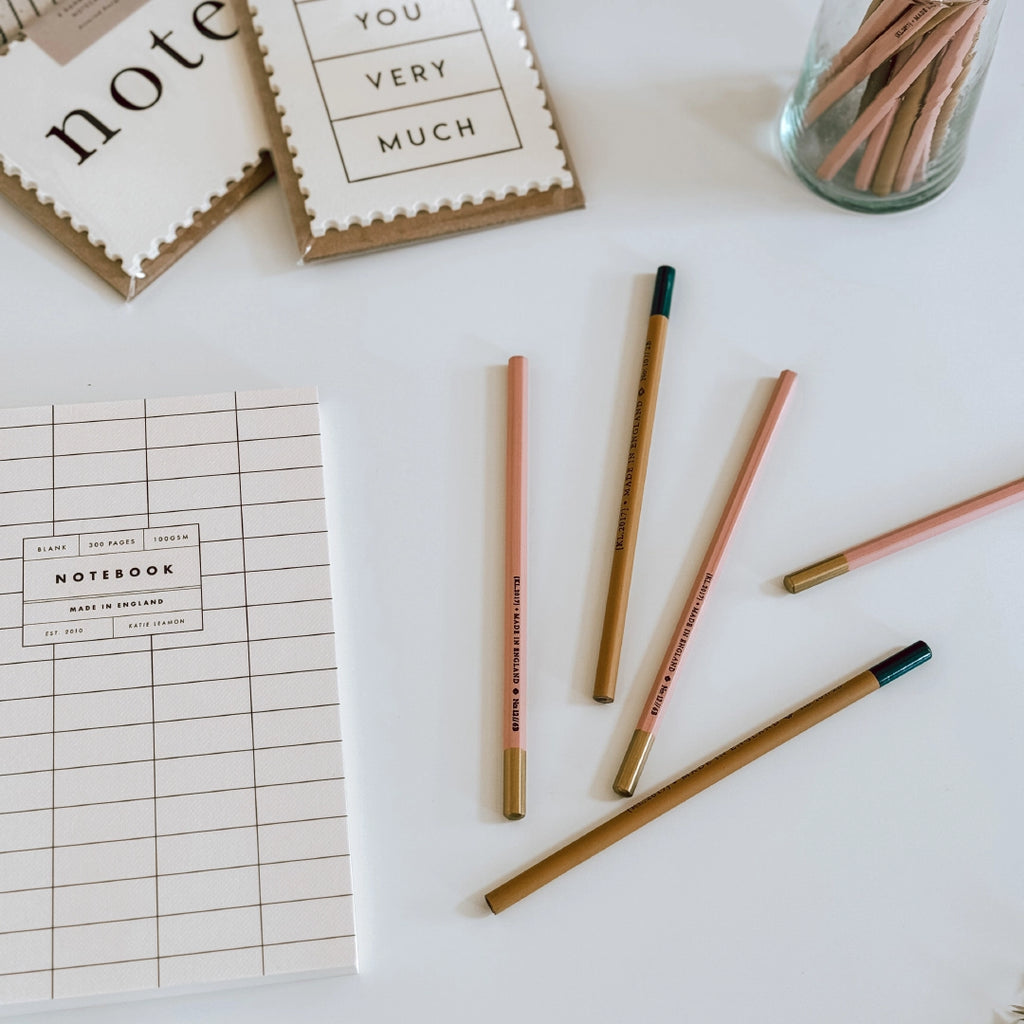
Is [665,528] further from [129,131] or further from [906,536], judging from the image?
[129,131]

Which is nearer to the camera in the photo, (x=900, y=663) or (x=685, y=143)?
(x=900, y=663)

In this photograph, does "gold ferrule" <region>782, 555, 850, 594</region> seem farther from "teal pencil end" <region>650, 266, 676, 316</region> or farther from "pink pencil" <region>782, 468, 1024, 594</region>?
"teal pencil end" <region>650, 266, 676, 316</region>

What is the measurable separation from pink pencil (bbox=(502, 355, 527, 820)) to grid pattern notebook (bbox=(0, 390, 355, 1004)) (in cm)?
8

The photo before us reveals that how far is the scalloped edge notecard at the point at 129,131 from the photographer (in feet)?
1.91

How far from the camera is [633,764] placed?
1.66 feet

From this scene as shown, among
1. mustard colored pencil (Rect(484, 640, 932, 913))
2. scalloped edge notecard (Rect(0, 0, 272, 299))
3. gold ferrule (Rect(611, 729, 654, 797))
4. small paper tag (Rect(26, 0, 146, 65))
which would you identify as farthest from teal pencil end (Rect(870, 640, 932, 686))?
small paper tag (Rect(26, 0, 146, 65))

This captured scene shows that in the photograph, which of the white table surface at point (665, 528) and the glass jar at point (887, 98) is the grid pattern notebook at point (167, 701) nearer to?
the white table surface at point (665, 528)

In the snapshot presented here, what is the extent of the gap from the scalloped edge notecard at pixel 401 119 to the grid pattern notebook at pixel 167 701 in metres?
0.11

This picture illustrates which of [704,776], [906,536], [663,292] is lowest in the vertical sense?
[704,776]

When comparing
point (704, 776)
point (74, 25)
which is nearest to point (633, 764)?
point (704, 776)

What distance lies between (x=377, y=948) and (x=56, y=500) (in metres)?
0.25

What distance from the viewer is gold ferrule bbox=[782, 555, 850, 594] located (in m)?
0.54

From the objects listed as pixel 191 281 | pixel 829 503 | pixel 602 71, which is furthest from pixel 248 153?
pixel 829 503

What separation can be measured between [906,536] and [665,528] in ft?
0.38
